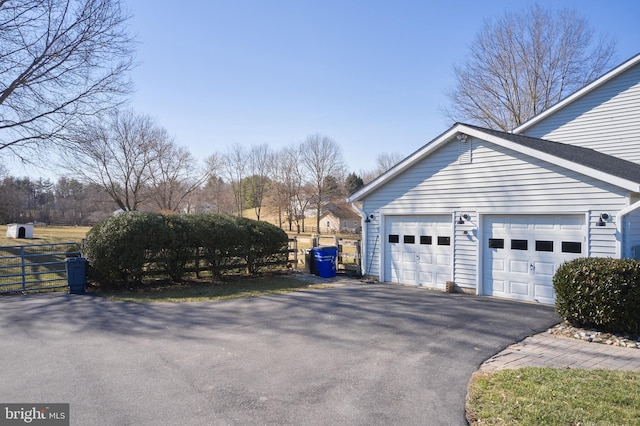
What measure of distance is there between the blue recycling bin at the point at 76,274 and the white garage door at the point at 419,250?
28.9 feet

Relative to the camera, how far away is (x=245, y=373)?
5.37 meters

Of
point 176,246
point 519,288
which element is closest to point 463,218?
point 519,288

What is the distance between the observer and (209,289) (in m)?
12.6

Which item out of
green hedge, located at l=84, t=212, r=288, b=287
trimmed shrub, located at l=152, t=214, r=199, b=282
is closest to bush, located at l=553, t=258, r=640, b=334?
green hedge, located at l=84, t=212, r=288, b=287

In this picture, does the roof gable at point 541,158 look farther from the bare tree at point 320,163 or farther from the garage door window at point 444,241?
the bare tree at point 320,163

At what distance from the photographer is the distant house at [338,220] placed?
214ft

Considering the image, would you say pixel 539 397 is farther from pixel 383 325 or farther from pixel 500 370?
pixel 383 325

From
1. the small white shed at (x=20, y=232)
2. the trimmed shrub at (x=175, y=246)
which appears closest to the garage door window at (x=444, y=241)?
the trimmed shrub at (x=175, y=246)

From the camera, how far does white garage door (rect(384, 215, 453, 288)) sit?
12.0 m

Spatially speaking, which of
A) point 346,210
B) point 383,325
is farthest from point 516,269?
point 346,210

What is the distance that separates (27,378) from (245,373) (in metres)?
2.66

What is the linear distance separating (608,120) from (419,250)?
25.6 ft

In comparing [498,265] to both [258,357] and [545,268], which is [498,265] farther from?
[258,357]

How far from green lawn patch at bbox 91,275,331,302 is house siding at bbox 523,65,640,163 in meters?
10.1
